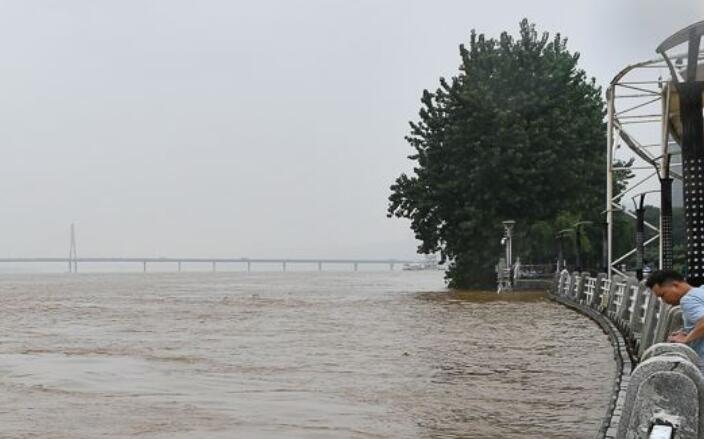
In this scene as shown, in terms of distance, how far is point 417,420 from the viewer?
10.4m

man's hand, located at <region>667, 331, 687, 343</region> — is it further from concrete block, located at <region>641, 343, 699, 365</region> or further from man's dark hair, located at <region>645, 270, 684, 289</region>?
concrete block, located at <region>641, 343, 699, 365</region>

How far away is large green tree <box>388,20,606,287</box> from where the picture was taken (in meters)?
44.3

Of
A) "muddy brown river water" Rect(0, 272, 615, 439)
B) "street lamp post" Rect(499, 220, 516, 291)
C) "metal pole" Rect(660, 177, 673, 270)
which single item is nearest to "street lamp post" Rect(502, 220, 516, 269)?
"street lamp post" Rect(499, 220, 516, 291)

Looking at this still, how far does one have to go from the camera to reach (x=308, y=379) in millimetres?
13766

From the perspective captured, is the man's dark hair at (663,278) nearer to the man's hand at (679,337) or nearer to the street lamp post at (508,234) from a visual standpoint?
the man's hand at (679,337)

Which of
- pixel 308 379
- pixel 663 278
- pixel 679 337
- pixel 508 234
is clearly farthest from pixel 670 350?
pixel 508 234

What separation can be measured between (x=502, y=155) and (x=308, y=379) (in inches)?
1230

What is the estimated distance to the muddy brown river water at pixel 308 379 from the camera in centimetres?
1010

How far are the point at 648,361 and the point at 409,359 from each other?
11728 millimetres

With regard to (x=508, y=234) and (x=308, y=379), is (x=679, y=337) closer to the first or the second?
(x=308, y=379)

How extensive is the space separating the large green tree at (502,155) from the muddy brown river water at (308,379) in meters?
18.9

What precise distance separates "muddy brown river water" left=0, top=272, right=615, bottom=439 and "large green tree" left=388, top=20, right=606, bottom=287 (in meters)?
18.9

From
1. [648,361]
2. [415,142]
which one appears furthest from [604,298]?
A: [415,142]

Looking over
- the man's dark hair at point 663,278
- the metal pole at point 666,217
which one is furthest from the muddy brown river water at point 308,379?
the man's dark hair at point 663,278
